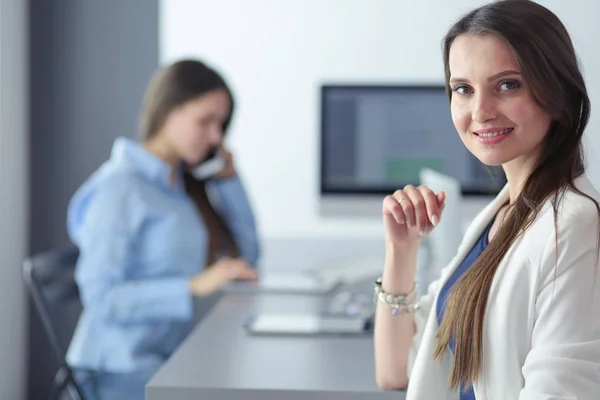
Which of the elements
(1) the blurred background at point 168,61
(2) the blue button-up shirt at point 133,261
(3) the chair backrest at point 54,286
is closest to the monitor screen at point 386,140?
(2) the blue button-up shirt at point 133,261

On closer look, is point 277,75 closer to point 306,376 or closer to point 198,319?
point 198,319

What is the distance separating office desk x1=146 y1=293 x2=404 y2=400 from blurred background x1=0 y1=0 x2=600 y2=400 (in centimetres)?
164

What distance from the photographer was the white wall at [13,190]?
3506 millimetres

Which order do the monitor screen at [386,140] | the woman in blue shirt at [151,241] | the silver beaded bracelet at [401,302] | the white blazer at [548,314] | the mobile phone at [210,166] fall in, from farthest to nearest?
1. the mobile phone at [210,166]
2. the monitor screen at [386,140]
3. the woman in blue shirt at [151,241]
4. the silver beaded bracelet at [401,302]
5. the white blazer at [548,314]

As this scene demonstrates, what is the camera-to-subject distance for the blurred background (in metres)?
3.67

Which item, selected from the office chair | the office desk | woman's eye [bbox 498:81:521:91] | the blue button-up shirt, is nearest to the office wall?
the blue button-up shirt

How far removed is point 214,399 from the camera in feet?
4.96

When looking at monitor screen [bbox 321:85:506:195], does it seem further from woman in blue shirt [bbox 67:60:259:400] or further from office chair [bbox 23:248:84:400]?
office chair [bbox 23:248:84:400]

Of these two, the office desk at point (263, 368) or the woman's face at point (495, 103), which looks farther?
the office desk at point (263, 368)

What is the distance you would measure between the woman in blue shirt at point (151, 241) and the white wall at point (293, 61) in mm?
808

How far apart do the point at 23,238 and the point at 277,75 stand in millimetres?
1304

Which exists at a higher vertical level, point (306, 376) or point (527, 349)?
point (527, 349)

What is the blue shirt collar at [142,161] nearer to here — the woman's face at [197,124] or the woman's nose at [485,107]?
the woman's face at [197,124]

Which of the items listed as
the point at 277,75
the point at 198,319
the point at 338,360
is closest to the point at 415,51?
the point at 277,75
